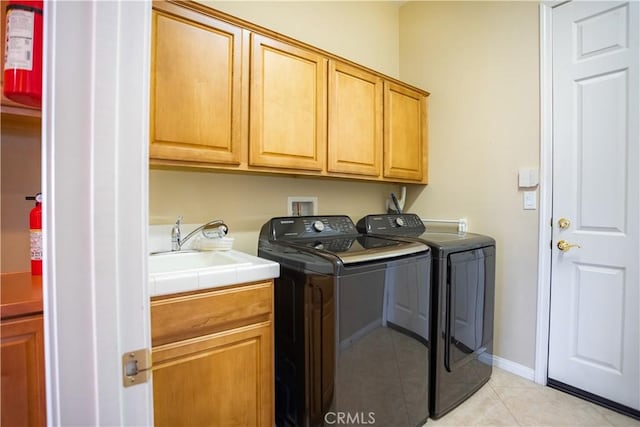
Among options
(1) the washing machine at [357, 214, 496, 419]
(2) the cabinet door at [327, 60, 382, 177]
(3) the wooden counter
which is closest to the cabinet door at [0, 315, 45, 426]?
(3) the wooden counter

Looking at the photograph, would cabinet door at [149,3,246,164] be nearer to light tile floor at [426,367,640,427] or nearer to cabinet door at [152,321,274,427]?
cabinet door at [152,321,274,427]

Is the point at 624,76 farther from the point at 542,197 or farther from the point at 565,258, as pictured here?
the point at 565,258

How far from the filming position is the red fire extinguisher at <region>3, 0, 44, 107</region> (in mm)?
956

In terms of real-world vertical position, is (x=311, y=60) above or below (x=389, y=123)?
above

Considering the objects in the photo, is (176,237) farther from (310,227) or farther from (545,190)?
(545,190)

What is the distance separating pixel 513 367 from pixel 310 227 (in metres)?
1.69

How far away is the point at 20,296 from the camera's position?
93 centimetres

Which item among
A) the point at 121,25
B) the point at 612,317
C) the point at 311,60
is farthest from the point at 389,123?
the point at 121,25

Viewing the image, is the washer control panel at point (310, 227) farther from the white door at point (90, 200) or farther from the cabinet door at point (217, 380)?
the white door at point (90, 200)

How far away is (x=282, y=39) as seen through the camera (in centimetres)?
167

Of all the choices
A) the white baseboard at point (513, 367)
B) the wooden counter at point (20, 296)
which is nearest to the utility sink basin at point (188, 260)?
the wooden counter at point (20, 296)

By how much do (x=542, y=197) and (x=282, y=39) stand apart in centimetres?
184

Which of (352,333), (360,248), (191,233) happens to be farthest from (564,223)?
(191,233)

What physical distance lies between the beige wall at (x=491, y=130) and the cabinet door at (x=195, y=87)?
1681 millimetres
